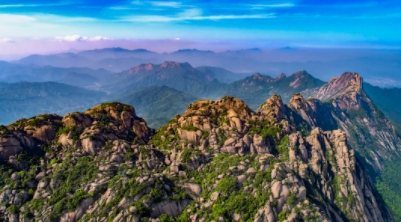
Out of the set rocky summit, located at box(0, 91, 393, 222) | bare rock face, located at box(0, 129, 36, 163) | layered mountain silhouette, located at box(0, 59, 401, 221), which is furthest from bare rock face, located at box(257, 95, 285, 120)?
bare rock face, located at box(0, 129, 36, 163)

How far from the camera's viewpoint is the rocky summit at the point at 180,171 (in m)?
68.6

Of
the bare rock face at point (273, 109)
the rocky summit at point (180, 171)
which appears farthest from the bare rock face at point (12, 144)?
the bare rock face at point (273, 109)

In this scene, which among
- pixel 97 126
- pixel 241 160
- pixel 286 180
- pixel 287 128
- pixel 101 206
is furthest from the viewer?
pixel 287 128

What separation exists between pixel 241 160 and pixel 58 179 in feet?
154

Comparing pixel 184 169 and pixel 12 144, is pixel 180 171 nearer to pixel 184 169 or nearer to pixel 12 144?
pixel 184 169

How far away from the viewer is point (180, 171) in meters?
80.6

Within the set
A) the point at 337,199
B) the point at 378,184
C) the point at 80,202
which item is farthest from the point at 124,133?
the point at 378,184

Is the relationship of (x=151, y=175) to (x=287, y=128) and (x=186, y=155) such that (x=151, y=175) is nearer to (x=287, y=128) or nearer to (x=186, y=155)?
(x=186, y=155)

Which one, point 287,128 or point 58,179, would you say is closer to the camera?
point 58,179

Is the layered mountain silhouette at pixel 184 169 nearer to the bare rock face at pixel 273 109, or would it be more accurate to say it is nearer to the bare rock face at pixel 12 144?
the bare rock face at pixel 12 144

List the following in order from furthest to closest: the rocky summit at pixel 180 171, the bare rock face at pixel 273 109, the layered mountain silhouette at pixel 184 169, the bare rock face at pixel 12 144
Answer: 1. the bare rock face at pixel 273 109
2. the bare rock face at pixel 12 144
3. the layered mountain silhouette at pixel 184 169
4. the rocky summit at pixel 180 171

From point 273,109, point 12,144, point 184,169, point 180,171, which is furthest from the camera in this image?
point 273,109

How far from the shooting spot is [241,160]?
83000 mm

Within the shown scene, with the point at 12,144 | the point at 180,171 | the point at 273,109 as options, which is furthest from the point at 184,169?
the point at 273,109
